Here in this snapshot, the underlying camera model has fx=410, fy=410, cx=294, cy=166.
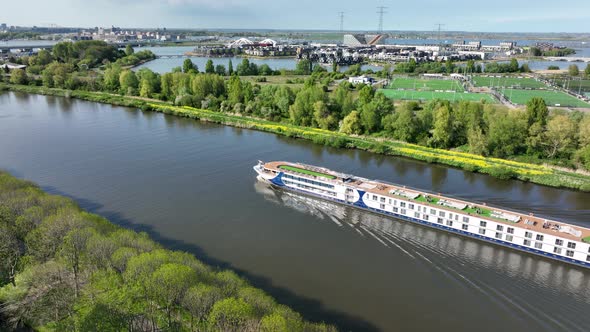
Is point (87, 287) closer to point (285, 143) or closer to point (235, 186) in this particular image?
point (235, 186)

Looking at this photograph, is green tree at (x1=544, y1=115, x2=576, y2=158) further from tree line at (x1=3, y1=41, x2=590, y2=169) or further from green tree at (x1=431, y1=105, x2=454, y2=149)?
green tree at (x1=431, y1=105, x2=454, y2=149)

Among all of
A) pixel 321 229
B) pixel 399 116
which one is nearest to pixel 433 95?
pixel 399 116

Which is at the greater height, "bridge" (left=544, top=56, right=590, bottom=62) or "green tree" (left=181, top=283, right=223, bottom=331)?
"bridge" (left=544, top=56, right=590, bottom=62)

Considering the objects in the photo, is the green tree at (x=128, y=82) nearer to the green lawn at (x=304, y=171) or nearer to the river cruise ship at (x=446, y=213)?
the river cruise ship at (x=446, y=213)

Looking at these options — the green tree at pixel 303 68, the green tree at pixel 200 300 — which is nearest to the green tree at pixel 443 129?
the green tree at pixel 200 300

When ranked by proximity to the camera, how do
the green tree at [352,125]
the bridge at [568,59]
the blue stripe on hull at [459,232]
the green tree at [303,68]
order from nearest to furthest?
1. the blue stripe on hull at [459,232]
2. the green tree at [352,125]
3. the green tree at [303,68]
4. the bridge at [568,59]

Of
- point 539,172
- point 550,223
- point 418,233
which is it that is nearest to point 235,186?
point 418,233

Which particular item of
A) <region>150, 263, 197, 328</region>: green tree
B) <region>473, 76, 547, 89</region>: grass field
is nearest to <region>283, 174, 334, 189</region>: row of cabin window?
<region>150, 263, 197, 328</region>: green tree
